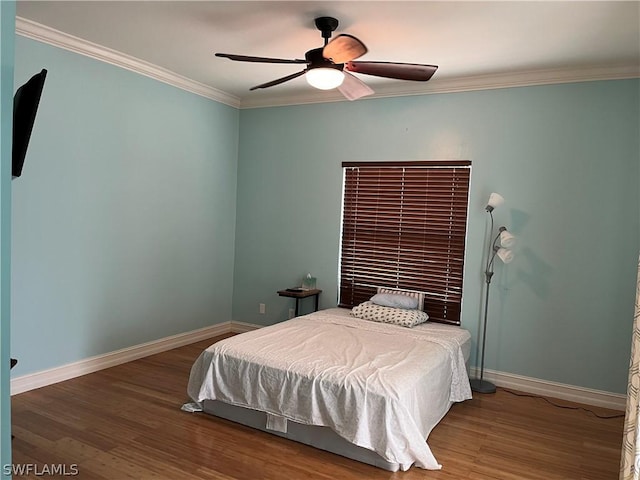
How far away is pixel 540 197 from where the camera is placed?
4043mm

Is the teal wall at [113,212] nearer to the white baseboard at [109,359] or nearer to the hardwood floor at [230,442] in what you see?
the white baseboard at [109,359]

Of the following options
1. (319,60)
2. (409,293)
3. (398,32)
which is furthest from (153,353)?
(398,32)

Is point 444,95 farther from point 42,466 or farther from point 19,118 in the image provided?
point 42,466

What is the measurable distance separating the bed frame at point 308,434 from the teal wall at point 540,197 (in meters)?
1.91

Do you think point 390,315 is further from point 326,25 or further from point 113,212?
point 113,212

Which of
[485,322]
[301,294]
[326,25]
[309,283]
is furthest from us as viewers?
[309,283]

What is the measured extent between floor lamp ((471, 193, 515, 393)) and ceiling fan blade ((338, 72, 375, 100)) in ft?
4.90

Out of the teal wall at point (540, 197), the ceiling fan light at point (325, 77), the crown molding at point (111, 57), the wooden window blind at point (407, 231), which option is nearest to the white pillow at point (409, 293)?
the wooden window blind at point (407, 231)

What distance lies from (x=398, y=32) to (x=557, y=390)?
3.14 metres

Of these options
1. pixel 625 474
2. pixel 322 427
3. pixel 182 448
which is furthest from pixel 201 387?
pixel 625 474

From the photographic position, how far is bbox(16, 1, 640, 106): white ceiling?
2.93 meters

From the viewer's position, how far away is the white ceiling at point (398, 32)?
2.93m

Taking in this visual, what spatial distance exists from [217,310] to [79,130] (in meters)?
2.48

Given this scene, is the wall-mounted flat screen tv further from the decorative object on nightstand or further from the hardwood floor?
the decorative object on nightstand
